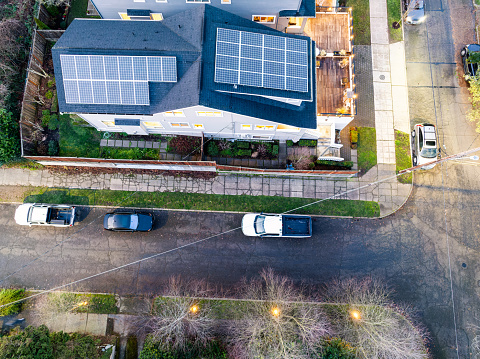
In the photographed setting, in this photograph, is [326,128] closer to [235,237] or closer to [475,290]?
[235,237]

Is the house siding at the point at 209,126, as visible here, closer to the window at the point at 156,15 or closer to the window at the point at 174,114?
the window at the point at 174,114

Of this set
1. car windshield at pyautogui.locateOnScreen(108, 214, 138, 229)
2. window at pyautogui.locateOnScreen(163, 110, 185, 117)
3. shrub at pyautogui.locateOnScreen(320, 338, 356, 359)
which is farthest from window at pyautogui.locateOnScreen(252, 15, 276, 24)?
shrub at pyautogui.locateOnScreen(320, 338, 356, 359)

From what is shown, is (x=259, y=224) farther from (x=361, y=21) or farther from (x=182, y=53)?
(x=361, y=21)

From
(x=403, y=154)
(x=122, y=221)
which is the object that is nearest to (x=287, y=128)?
(x=403, y=154)

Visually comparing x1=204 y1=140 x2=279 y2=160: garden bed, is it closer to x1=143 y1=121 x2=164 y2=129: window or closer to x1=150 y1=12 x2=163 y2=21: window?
x1=143 y1=121 x2=164 y2=129: window

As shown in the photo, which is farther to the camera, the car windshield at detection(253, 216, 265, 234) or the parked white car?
the parked white car

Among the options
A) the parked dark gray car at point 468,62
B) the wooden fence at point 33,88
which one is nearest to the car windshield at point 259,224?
the wooden fence at point 33,88

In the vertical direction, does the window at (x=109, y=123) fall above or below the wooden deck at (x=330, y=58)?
below
